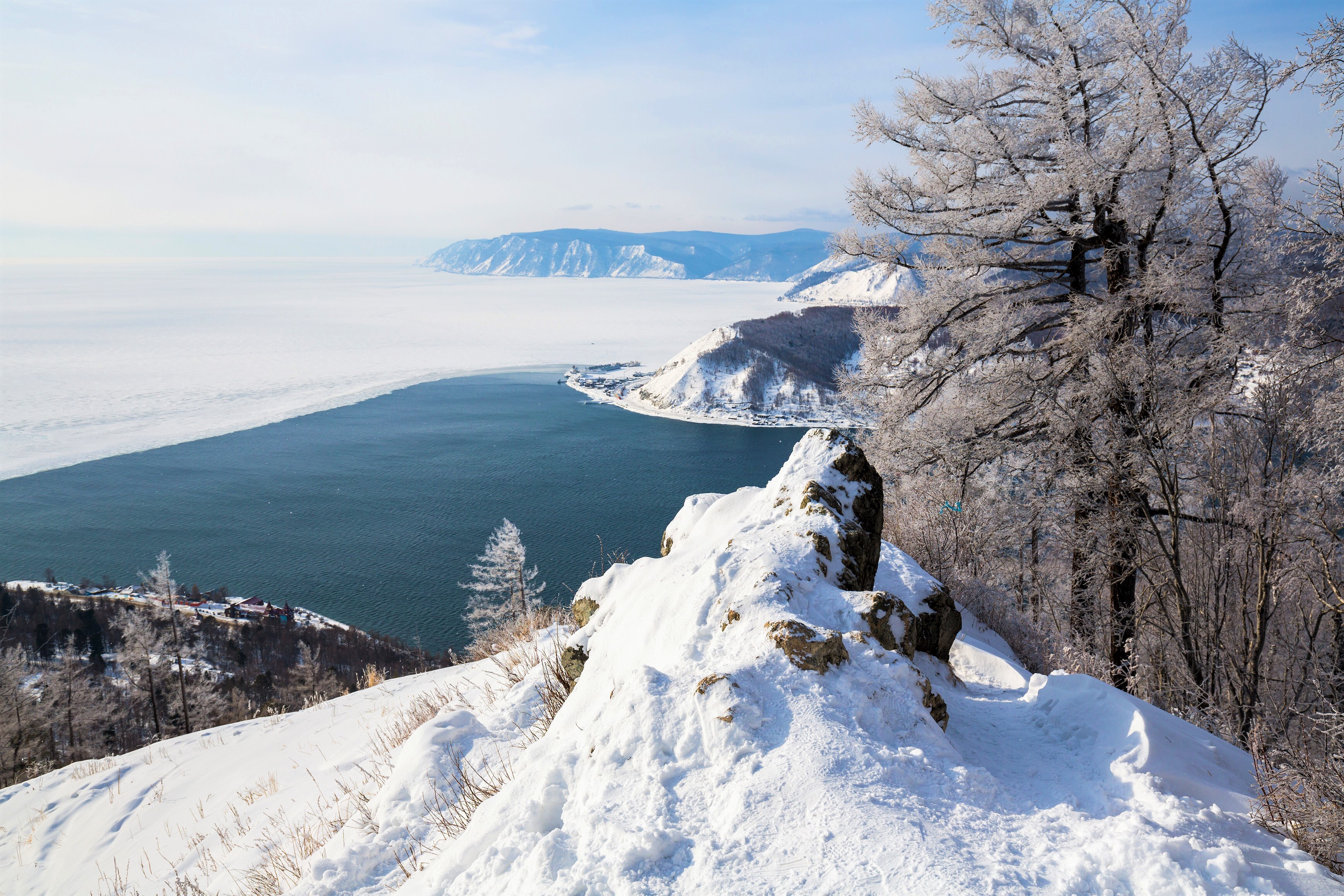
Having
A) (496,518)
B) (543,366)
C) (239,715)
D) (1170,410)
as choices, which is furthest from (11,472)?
(1170,410)

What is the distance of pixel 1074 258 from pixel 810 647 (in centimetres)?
676

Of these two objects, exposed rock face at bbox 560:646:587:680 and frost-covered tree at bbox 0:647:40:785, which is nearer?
exposed rock face at bbox 560:646:587:680

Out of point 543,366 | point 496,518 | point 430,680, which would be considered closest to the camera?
point 430,680

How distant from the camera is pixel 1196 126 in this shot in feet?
22.6

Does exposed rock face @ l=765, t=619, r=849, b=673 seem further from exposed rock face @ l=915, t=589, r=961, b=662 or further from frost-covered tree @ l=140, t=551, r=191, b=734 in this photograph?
frost-covered tree @ l=140, t=551, r=191, b=734

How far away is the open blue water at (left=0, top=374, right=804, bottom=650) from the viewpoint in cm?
4053

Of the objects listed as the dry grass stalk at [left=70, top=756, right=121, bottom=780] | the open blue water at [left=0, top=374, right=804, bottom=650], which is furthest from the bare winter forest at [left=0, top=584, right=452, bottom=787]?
the dry grass stalk at [left=70, top=756, right=121, bottom=780]

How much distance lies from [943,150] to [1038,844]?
7.61m

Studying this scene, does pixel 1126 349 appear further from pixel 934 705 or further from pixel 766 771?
pixel 766 771

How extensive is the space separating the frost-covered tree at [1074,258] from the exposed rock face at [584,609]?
191 inches

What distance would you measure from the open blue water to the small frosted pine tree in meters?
1.25

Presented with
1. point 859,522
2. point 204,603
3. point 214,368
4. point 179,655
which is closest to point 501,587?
point 179,655

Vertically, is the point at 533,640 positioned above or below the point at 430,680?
above

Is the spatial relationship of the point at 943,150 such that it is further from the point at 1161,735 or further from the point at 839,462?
the point at 1161,735
